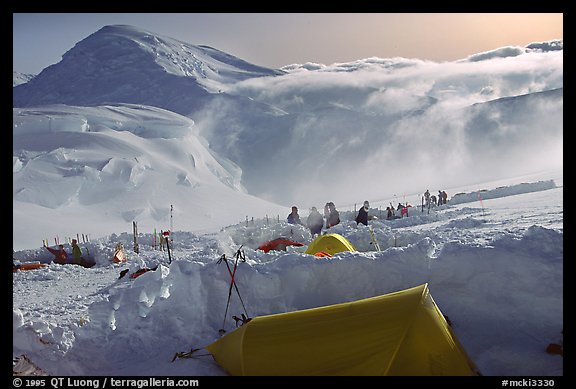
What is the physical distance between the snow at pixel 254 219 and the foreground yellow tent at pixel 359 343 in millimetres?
660

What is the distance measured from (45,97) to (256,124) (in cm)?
3167

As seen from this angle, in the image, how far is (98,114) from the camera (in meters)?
39.2

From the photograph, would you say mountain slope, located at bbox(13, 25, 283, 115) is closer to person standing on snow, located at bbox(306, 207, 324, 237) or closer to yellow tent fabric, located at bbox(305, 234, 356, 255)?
person standing on snow, located at bbox(306, 207, 324, 237)

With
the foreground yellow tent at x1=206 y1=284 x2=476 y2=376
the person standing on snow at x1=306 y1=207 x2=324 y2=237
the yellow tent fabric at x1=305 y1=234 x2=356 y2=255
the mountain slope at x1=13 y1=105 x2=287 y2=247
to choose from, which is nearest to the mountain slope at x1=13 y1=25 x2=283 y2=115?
the mountain slope at x1=13 y1=105 x2=287 y2=247

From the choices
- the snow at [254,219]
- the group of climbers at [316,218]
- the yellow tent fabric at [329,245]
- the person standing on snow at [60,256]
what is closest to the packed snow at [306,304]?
the snow at [254,219]

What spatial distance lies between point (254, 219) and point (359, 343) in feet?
61.5

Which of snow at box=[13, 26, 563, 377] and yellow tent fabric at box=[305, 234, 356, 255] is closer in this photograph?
snow at box=[13, 26, 563, 377]

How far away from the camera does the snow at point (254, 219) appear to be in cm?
537

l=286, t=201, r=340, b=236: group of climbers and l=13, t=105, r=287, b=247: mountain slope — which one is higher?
l=13, t=105, r=287, b=247: mountain slope

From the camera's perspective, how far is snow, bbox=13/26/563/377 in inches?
211

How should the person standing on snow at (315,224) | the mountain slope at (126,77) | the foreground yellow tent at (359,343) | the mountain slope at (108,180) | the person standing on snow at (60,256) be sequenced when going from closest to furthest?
the foreground yellow tent at (359,343)
the person standing on snow at (60,256)
the person standing on snow at (315,224)
the mountain slope at (108,180)
the mountain slope at (126,77)

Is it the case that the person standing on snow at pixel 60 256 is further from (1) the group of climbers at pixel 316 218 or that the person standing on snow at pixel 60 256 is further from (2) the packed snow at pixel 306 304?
(2) the packed snow at pixel 306 304

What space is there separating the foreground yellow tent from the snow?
660 mm

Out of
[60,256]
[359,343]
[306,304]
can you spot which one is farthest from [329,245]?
[60,256]
